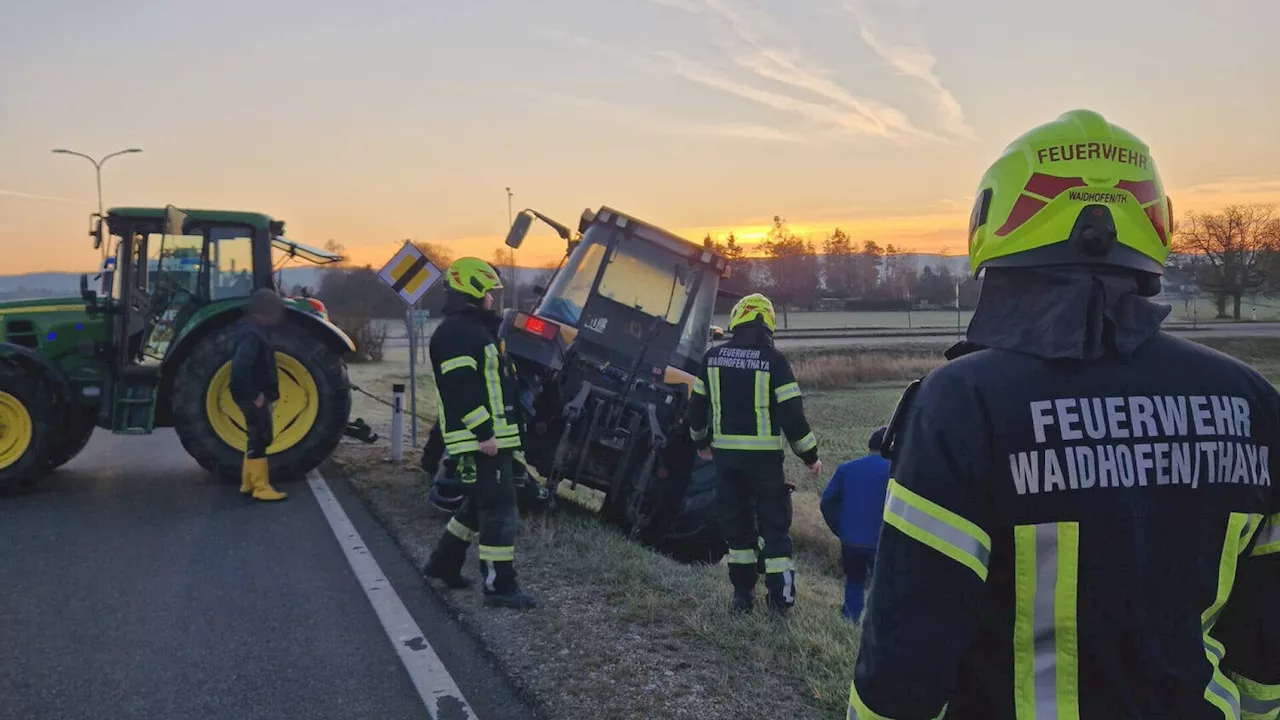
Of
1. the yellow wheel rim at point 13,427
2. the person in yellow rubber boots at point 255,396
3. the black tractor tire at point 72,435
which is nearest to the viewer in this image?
the person in yellow rubber boots at point 255,396

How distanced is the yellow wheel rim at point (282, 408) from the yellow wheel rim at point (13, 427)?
1.54 meters

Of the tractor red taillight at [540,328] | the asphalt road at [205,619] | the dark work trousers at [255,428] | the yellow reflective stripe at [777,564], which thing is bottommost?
the asphalt road at [205,619]

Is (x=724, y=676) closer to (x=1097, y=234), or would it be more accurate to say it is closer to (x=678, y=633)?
(x=678, y=633)

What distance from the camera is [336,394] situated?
9.34 meters

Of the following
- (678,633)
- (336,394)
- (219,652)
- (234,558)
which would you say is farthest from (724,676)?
(336,394)

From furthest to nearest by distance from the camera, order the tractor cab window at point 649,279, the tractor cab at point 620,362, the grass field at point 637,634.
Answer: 1. the tractor cab window at point 649,279
2. the tractor cab at point 620,362
3. the grass field at point 637,634

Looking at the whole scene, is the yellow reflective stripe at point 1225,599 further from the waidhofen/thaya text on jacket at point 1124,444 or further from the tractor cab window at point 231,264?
the tractor cab window at point 231,264

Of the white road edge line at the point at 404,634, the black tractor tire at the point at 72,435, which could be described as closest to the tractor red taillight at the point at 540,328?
the white road edge line at the point at 404,634

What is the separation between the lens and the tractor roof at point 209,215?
9.44 metres

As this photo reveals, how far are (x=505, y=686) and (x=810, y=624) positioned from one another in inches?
65.8

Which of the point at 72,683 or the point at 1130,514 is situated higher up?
the point at 1130,514

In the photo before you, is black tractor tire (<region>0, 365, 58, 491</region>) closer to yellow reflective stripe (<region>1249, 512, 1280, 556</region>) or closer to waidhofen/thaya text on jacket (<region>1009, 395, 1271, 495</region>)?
waidhofen/thaya text on jacket (<region>1009, 395, 1271, 495</region>)

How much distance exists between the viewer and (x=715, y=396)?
19.8ft

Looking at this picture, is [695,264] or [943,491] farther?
[695,264]
